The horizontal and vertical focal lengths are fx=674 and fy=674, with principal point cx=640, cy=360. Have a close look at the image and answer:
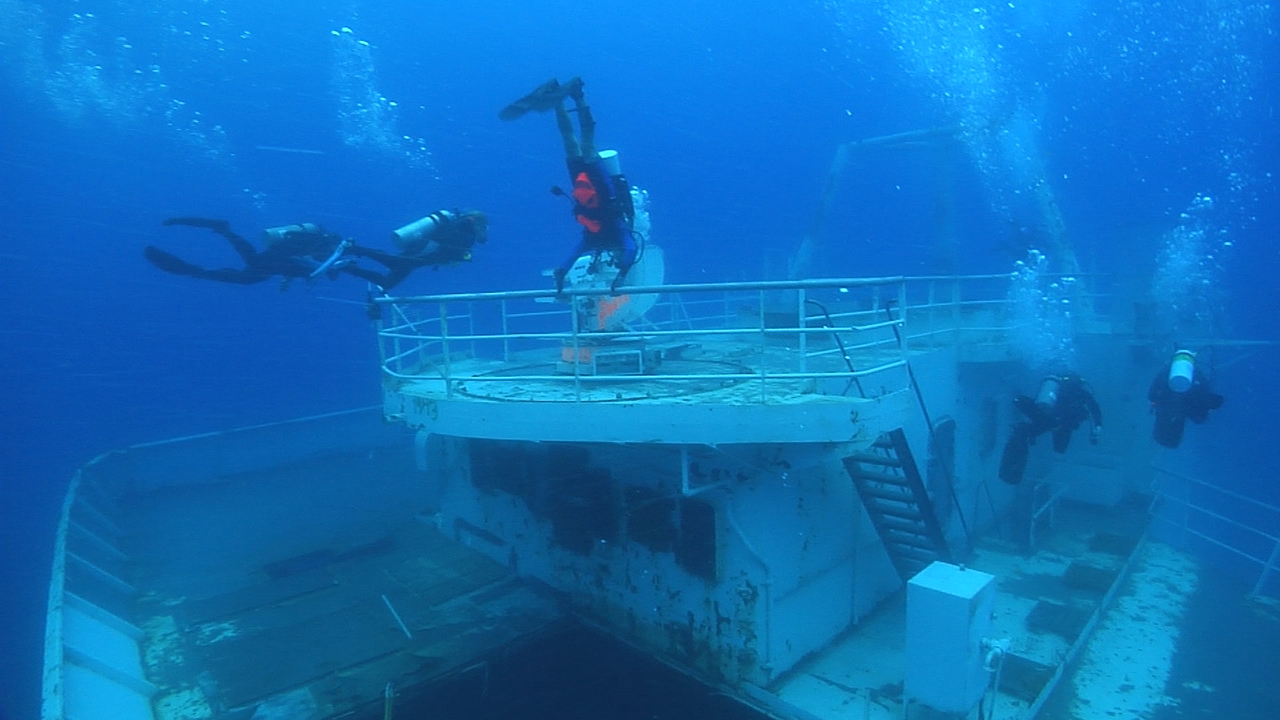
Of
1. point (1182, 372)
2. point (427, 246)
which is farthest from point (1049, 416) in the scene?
point (427, 246)

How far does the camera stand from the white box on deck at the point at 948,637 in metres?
5.36

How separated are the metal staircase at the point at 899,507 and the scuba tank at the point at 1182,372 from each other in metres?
4.91

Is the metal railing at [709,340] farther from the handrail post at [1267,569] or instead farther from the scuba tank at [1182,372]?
the handrail post at [1267,569]

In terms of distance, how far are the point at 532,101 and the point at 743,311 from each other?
24.7 ft

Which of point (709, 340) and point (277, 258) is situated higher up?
point (277, 258)

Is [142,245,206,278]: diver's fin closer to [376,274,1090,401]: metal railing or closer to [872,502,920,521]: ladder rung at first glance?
[376,274,1090,401]: metal railing

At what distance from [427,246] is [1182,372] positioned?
1047 centimetres

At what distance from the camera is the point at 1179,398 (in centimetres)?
998

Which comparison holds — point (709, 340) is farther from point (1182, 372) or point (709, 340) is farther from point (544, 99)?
point (1182, 372)

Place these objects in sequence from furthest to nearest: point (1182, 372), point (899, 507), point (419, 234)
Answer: point (1182, 372) < point (899, 507) < point (419, 234)

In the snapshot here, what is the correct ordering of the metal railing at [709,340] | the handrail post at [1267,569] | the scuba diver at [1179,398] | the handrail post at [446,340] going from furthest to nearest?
the scuba diver at [1179,398] → the handrail post at [1267,569] → the handrail post at [446,340] → the metal railing at [709,340]

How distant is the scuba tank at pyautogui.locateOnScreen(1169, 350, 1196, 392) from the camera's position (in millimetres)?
9586

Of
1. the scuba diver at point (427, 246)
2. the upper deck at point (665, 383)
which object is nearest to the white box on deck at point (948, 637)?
the upper deck at point (665, 383)

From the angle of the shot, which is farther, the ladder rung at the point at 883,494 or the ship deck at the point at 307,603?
the ladder rung at the point at 883,494
